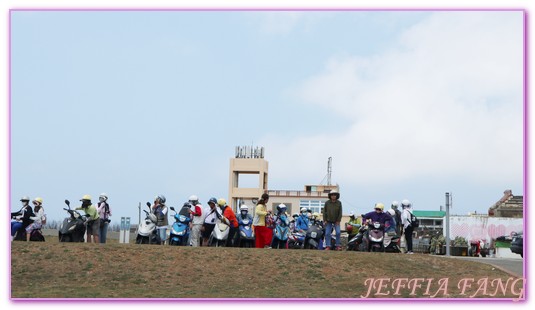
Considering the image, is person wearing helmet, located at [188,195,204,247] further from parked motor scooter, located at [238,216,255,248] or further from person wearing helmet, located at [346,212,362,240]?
person wearing helmet, located at [346,212,362,240]

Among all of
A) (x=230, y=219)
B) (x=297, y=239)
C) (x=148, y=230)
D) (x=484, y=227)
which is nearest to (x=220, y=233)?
(x=230, y=219)

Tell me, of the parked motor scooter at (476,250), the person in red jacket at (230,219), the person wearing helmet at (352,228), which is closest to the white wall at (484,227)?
the parked motor scooter at (476,250)

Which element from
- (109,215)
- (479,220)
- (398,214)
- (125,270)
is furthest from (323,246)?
(479,220)

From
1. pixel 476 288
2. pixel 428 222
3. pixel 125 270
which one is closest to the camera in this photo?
pixel 476 288

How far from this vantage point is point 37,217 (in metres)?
21.7

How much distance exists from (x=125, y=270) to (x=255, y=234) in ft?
17.2

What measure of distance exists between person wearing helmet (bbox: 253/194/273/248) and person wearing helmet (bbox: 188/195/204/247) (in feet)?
4.99

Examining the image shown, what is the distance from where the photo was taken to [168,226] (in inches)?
868

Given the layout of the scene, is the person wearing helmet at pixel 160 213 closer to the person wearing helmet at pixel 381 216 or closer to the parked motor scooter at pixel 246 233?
the parked motor scooter at pixel 246 233

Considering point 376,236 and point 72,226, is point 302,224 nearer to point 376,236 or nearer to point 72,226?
point 376,236

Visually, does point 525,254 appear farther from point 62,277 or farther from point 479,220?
point 479,220

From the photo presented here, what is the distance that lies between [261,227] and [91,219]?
15.1 ft

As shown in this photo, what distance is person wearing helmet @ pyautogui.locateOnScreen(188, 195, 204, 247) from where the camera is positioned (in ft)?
70.3

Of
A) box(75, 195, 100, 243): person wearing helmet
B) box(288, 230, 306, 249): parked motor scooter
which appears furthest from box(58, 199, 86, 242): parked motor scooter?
box(288, 230, 306, 249): parked motor scooter
